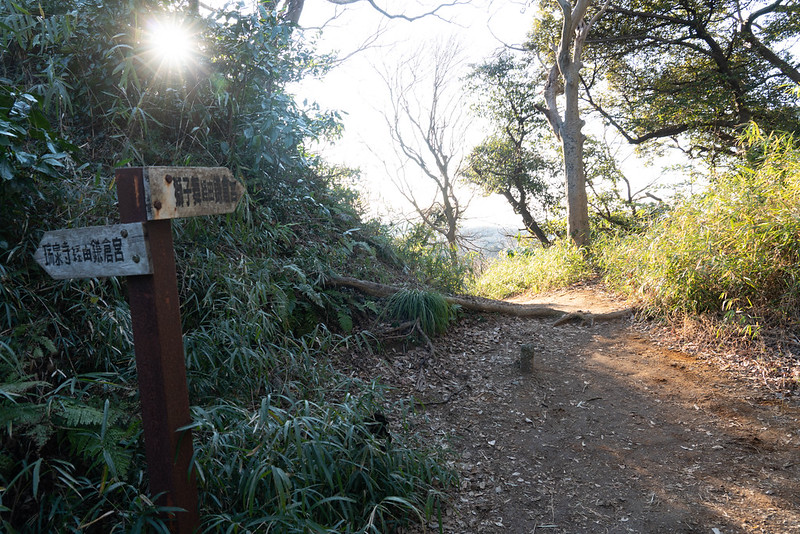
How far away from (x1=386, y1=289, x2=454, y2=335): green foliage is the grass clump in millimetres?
3555

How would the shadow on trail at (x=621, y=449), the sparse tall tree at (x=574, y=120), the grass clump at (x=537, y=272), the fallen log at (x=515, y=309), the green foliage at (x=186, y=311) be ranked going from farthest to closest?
1. the sparse tall tree at (x=574, y=120)
2. the grass clump at (x=537, y=272)
3. the fallen log at (x=515, y=309)
4. the shadow on trail at (x=621, y=449)
5. the green foliage at (x=186, y=311)

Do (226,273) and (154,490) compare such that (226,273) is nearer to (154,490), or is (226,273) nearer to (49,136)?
(49,136)

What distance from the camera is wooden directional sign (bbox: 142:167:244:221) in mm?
1730

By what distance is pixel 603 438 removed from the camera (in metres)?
3.43

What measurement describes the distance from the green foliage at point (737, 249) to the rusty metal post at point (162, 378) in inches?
193

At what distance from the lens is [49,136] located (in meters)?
2.40

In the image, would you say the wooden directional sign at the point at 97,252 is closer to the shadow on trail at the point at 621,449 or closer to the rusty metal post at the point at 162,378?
the rusty metal post at the point at 162,378

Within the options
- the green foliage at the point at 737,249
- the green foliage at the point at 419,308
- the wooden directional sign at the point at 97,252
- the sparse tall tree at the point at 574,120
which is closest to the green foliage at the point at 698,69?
the sparse tall tree at the point at 574,120

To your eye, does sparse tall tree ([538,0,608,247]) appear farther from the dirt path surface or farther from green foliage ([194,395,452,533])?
green foliage ([194,395,452,533])

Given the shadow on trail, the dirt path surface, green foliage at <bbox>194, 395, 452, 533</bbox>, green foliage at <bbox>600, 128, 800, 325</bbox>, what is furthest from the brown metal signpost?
green foliage at <bbox>600, 128, 800, 325</bbox>

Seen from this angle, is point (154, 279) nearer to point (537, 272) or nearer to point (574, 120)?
point (537, 272)

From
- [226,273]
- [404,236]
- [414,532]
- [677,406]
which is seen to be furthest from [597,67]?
[414,532]

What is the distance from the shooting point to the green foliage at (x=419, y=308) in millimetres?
4973

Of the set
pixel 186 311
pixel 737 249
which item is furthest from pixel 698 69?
pixel 186 311
